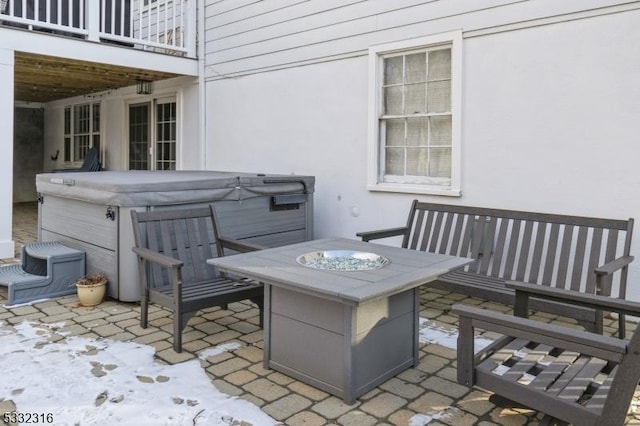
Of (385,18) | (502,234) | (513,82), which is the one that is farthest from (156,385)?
(385,18)

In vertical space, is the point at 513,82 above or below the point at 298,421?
above

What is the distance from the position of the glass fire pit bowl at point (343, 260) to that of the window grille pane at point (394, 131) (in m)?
2.45

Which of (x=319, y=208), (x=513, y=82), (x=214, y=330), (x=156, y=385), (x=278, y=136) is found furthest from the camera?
(x=278, y=136)

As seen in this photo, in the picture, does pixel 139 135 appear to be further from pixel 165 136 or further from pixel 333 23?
pixel 333 23

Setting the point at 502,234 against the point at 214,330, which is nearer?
the point at 214,330

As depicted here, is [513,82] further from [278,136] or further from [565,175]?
[278,136]

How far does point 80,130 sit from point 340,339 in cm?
1028

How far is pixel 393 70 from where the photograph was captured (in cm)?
529

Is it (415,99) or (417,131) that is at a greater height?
(415,99)

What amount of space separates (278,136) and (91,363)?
4.12 metres

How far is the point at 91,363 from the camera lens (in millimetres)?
2922

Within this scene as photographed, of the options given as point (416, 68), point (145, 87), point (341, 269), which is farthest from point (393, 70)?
point (145, 87)

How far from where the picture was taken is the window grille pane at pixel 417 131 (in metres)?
5.07

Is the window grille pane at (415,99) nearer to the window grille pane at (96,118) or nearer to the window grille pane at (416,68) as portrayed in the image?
the window grille pane at (416,68)
